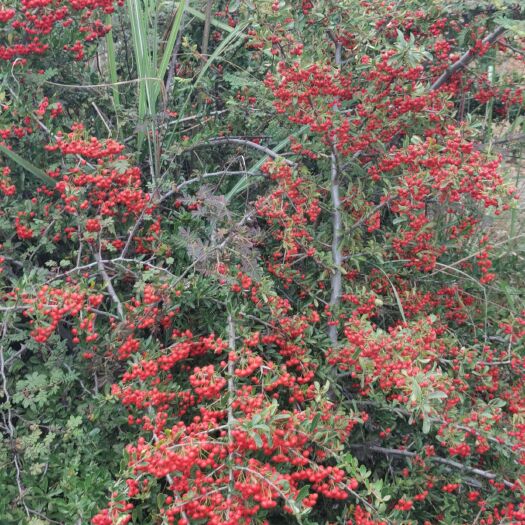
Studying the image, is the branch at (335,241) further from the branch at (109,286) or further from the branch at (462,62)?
the branch at (109,286)

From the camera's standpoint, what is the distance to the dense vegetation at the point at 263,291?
6.18 ft

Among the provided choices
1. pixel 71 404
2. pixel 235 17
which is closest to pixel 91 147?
pixel 71 404

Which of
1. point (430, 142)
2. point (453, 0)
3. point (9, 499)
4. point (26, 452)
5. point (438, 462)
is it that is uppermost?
point (453, 0)

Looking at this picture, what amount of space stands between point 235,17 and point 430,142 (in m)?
1.74

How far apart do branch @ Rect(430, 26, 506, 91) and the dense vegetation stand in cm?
1

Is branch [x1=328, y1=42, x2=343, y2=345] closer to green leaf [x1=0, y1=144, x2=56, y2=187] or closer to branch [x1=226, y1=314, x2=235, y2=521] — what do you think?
branch [x1=226, y1=314, x2=235, y2=521]

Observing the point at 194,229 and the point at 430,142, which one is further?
the point at 194,229

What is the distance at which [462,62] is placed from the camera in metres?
2.56

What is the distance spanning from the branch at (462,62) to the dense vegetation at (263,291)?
1 cm

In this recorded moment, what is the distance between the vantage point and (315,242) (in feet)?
8.32

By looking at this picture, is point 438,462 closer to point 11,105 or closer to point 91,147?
point 91,147

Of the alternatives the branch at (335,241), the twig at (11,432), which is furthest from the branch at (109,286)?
the branch at (335,241)

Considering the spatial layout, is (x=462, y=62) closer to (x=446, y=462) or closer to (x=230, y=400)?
(x=446, y=462)

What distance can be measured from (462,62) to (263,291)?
4.48ft
